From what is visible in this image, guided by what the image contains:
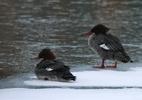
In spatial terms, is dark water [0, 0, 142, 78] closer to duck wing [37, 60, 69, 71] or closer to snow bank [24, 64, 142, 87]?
snow bank [24, 64, 142, 87]

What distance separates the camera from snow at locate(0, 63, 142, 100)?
7992 millimetres

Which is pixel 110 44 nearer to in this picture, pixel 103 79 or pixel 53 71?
pixel 103 79

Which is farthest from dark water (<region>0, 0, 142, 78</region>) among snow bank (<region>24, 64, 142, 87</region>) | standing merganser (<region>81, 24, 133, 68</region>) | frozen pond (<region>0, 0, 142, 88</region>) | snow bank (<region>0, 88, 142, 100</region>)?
snow bank (<region>0, 88, 142, 100</region>)

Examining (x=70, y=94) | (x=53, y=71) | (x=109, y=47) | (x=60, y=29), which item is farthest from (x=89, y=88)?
(x=60, y=29)

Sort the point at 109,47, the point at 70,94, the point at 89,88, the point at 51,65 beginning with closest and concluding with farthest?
the point at 70,94, the point at 89,88, the point at 51,65, the point at 109,47

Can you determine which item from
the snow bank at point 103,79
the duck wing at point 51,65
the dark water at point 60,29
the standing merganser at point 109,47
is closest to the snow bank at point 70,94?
the snow bank at point 103,79

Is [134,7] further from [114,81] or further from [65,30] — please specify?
[114,81]

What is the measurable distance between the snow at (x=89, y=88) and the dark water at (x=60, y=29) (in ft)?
3.51

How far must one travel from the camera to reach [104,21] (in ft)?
70.5

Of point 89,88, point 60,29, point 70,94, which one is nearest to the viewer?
point 70,94

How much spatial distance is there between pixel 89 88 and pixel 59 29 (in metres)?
10.1

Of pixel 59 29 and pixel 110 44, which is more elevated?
pixel 110 44

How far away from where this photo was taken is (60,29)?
18.7 meters

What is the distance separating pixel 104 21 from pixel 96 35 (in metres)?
10.5
